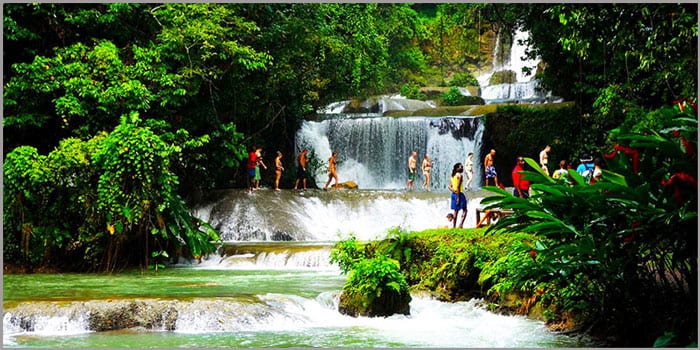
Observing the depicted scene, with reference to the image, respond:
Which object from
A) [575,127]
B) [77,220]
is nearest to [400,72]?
[575,127]

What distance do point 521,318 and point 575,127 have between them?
14.7 meters

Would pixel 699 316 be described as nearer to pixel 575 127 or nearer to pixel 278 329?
pixel 278 329

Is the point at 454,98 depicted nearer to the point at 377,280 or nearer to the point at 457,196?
the point at 457,196

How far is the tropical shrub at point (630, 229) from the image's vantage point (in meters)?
6.19

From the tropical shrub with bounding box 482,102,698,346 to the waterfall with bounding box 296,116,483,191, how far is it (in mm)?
17730

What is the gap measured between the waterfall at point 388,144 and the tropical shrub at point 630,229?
17.7 m

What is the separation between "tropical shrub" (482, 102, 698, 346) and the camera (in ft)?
20.3

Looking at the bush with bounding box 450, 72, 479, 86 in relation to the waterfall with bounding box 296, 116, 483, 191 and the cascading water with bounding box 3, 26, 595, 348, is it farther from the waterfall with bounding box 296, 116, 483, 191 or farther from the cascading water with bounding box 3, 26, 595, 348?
the cascading water with bounding box 3, 26, 595, 348

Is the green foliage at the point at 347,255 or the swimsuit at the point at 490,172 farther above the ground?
the swimsuit at the point at 490,172

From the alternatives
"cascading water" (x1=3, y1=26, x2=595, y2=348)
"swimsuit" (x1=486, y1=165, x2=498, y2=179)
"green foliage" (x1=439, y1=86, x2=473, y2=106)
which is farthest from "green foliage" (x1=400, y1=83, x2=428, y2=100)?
"swimsuit" (x1=486, y1=165, x2=498, y2=179)

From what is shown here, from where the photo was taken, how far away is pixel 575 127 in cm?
2305

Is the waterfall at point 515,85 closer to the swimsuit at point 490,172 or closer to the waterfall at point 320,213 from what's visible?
the swimsuit at point 490,172

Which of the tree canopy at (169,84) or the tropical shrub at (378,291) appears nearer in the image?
the tropical shrub at (378,291)

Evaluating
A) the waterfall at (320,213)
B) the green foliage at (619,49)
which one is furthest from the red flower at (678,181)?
the waterfall at (320,213)
